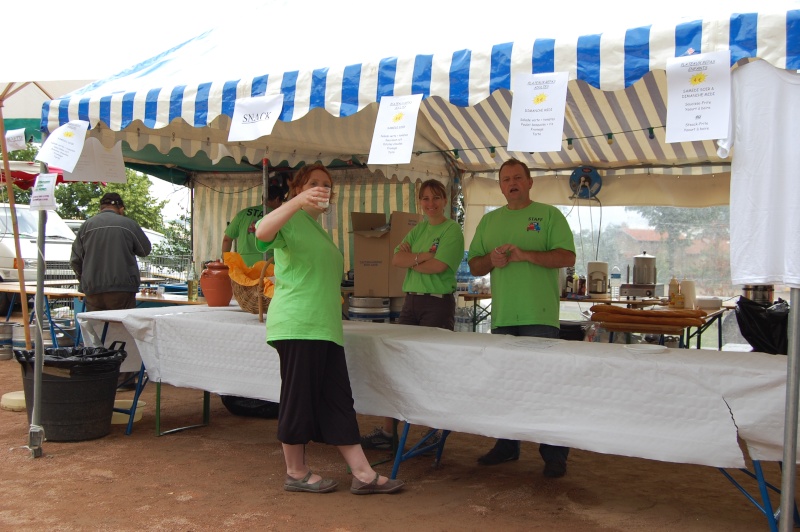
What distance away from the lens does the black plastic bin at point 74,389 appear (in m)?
4.34

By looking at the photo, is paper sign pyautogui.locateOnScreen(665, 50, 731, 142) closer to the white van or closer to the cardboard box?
the cardboard box

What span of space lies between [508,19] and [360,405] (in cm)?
195

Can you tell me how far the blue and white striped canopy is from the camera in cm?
267

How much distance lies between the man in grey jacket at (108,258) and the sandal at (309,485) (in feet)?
11.0

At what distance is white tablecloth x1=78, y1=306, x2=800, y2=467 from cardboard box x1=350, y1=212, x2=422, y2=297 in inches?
68.7

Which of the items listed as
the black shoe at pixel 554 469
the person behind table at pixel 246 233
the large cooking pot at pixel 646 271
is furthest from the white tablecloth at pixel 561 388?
the large cooking pot at pixel 646 271

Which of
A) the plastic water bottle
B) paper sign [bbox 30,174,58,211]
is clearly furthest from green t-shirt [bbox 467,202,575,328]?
the plastic water bottle

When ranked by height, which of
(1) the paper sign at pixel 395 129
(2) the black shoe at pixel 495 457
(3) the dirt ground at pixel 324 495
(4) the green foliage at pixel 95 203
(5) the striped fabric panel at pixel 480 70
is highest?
(4) the green foliage at pixel 95 203

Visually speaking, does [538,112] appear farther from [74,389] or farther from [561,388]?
[74,389]

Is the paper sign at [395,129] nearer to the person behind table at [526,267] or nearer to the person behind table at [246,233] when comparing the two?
the person behind table at [526,267]

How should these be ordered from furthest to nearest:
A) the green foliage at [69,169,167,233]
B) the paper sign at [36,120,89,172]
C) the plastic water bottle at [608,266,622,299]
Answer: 1. the green foliage at [69,169,167,233]
2. the plastic water bottle at [608,266,622,299]
3. the paper sign at [36,120,89,172]

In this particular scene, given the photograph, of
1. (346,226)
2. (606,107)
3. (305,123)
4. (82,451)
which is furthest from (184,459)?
(346,226)

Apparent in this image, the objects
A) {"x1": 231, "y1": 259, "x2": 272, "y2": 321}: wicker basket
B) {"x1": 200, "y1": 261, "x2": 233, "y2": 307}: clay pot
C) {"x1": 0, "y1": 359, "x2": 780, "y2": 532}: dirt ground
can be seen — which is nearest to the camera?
{"x1": 0, "y1": 359, "x2": 780, "y2": 532}: dirt ground

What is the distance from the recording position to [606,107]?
5250mm
